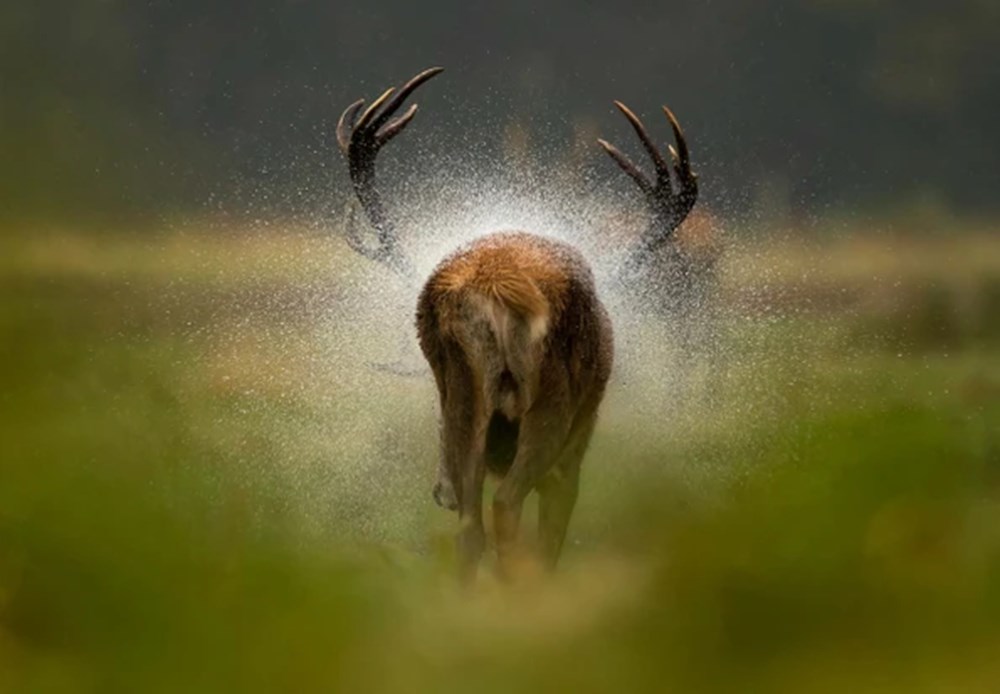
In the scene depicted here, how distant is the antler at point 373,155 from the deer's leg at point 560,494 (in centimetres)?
72

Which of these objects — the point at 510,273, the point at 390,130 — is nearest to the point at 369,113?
the point at 390,130

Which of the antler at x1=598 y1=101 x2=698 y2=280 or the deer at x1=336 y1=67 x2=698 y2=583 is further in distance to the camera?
the antler at x1=598 y1=101 x2=698 y2=280

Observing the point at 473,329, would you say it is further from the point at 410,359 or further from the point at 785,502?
the point at 785,502

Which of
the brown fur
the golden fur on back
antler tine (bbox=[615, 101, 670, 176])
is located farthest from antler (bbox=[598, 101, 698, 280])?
the golden fur on back

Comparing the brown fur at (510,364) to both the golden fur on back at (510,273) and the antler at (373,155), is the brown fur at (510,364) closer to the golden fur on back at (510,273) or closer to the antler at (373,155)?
the golden fur on back at (510,273)

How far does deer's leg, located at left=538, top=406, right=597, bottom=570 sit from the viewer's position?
3.98 meters

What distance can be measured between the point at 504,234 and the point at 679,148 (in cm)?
62

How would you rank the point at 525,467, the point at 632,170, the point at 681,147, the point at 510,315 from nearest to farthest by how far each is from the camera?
the point at 510,315
the point at 525,467
the point at 681,147
the point at 632,170

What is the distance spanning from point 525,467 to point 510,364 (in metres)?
0.32

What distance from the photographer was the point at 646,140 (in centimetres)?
404

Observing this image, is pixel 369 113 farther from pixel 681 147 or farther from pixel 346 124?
pixel 681 147

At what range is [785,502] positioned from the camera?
104cm

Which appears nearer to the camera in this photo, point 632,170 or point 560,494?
point 560,494

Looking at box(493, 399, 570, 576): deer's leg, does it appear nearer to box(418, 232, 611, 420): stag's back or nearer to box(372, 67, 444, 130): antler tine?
box(418, 232, 611, 420): stag's back
